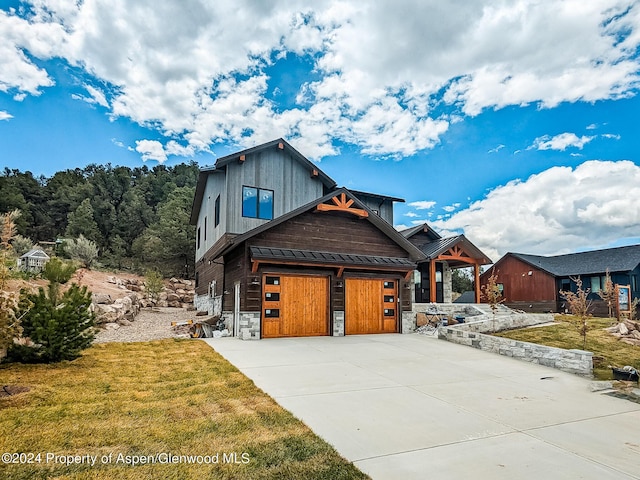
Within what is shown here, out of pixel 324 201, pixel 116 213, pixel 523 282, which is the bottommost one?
pixel 523 282

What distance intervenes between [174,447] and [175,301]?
2298cm

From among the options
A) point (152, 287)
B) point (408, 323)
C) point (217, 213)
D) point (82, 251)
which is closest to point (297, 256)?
point (408, 323)

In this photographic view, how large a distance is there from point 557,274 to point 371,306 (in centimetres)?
1646

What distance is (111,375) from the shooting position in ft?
21.6

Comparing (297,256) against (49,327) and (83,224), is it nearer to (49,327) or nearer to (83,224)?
(49,327)

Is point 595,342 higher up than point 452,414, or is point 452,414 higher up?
point 452,414

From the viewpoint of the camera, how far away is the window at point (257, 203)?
15.7 m

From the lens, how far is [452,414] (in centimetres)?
A: 491

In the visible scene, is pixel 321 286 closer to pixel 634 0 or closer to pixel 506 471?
pixel 506 471

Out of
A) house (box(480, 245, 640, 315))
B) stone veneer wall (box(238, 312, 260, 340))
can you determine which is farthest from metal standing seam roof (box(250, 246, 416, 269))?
house (box(480, 245, 640, 315))

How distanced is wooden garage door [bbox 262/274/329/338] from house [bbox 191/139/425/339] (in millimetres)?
32

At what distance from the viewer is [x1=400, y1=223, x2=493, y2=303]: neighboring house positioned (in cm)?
1959

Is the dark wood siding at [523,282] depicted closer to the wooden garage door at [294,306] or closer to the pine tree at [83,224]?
the wooden garage door at [294,306]

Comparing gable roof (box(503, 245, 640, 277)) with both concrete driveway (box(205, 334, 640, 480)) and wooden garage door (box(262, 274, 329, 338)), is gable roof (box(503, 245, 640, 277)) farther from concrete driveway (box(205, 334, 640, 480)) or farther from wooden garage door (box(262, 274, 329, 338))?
wooden garage door (box(262, 274, 329, 338))
